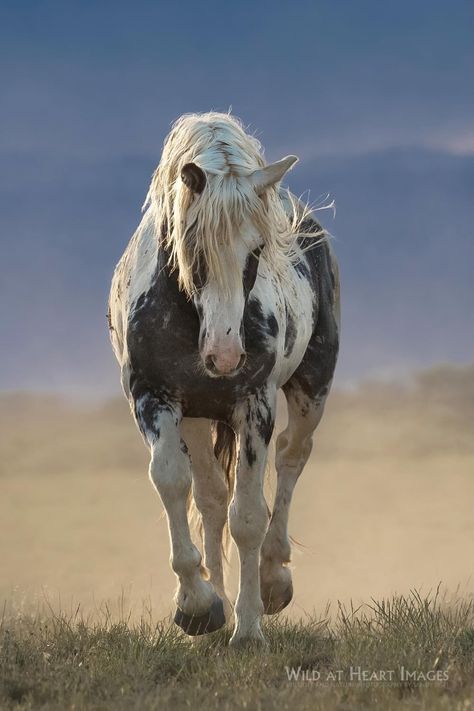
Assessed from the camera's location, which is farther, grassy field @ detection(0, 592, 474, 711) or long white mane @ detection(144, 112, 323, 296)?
long white mane @ detection(144, 112, 323, 296)

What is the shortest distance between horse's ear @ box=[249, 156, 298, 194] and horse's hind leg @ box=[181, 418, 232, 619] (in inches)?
77.4

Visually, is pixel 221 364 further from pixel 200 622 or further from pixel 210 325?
pixel 200 622

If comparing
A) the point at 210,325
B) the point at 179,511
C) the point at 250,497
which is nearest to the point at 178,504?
the point at 179,511

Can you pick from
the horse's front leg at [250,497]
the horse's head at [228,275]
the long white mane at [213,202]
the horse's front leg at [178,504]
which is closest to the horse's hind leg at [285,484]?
the horse's front leg at [250,497]

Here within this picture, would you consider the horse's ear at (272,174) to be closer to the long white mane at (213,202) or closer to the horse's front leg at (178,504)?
the long white mane at (213,202)

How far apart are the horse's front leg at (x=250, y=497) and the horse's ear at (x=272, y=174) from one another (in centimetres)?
126

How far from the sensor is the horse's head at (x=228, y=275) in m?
6.16

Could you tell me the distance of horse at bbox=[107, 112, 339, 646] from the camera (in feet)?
20.8

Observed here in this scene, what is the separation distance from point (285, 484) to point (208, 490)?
27.7 inches

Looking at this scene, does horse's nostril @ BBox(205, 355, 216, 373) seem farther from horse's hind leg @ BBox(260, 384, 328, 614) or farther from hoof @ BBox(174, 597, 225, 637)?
horse's hind leg @ BBox(260, 384, 328, 614)

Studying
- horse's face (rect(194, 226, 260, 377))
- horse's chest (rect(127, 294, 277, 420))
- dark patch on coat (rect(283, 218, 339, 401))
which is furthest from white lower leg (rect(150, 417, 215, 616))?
dark patch on coat (rect(283, 218, 339, 401))

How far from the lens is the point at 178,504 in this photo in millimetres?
6684

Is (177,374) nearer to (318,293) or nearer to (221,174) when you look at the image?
(221,174)

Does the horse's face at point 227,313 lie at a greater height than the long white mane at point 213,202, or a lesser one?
lesser
